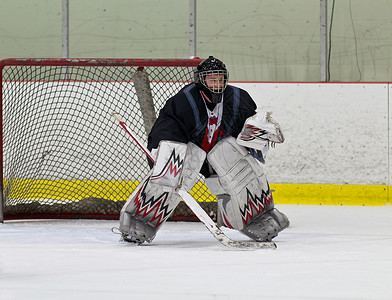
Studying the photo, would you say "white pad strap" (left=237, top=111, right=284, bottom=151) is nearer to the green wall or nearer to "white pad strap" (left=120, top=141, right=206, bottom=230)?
"white pad strap" (left=120, top=141, right=206, bottom=230)

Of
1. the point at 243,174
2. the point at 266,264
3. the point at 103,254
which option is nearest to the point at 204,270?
the point at 266,264

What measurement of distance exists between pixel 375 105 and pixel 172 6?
1843 millimetres

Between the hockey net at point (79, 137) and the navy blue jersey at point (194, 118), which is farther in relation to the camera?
the hockey net at point (79, 137)

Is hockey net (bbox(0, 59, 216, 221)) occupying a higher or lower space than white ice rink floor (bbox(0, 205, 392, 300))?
higher

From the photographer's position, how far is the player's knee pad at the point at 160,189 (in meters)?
4.47

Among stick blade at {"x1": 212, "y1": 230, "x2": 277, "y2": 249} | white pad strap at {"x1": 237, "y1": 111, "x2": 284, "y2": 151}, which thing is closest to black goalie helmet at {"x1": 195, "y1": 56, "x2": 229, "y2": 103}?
white pad strap at {"x1": 237, "y1": 111, "x2": 284, "y2": 151}

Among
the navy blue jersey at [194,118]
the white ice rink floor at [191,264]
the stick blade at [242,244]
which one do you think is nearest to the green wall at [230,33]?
the white ice rink floor at [191,264]

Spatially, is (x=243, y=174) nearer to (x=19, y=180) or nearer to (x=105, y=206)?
(x=105, y=206)

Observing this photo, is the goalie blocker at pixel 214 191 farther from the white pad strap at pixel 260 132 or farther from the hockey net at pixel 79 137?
the hockey net at pixel 79 137

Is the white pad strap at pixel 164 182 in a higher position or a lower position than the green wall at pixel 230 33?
lower

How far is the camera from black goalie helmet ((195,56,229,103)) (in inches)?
179

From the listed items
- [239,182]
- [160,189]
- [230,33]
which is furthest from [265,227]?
[230,33]

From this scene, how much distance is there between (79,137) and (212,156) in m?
2.38

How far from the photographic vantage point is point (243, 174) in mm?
4730
